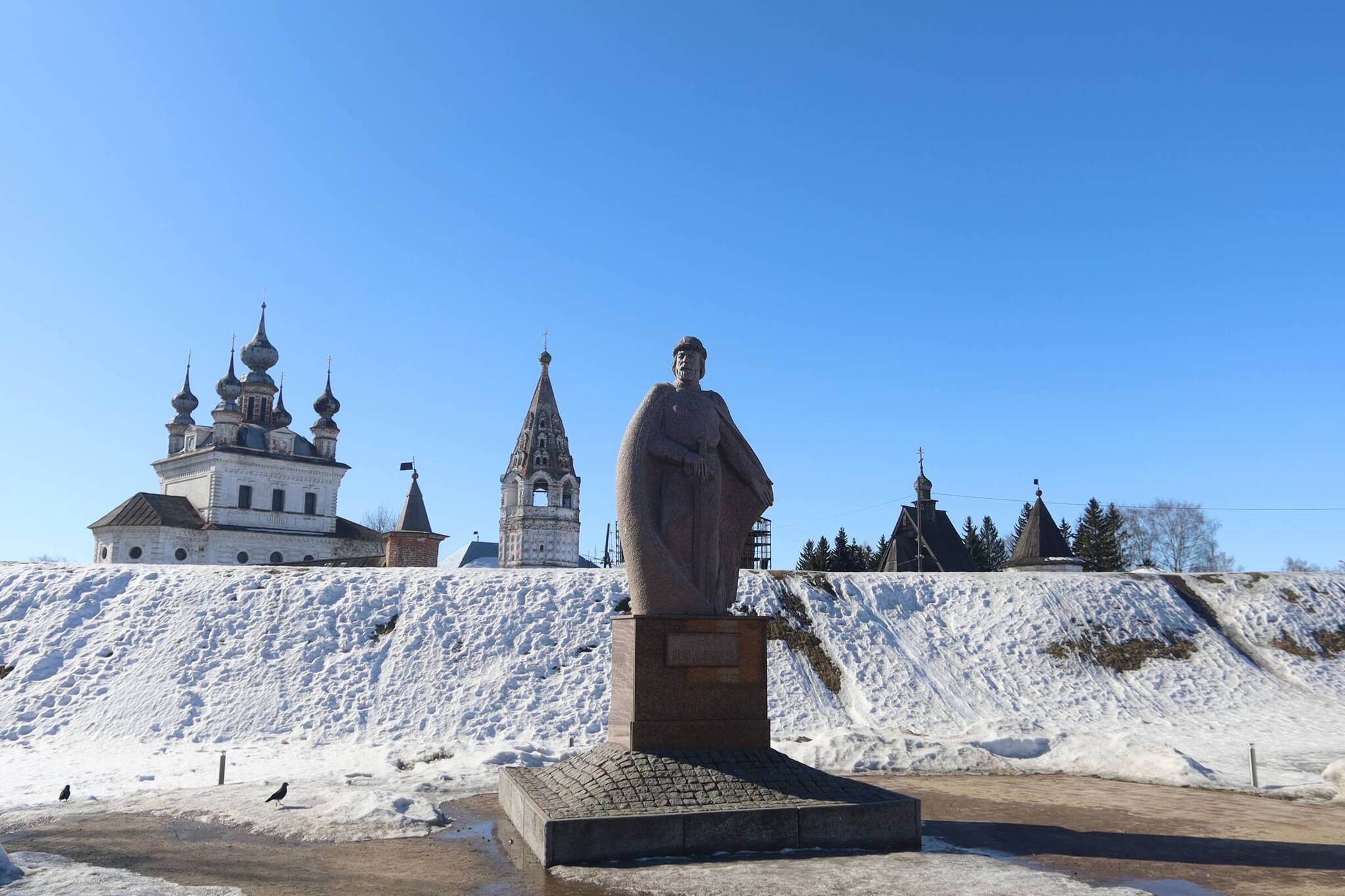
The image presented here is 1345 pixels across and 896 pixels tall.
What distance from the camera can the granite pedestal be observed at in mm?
7602

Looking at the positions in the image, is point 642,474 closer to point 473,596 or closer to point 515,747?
point 515,747

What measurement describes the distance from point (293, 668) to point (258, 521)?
48.5m

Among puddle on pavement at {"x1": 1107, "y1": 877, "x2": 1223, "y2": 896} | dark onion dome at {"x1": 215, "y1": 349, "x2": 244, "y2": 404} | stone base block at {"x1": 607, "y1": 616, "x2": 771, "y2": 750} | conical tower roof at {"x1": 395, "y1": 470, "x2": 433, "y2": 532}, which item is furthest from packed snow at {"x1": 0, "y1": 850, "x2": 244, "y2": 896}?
dark onion dome at {"x1": 215, "y1": 349, "x2": 244, "y2": 404}

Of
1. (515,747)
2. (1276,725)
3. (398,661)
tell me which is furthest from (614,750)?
A: (1276,725)

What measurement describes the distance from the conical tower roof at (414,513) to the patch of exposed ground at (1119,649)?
27.8 m

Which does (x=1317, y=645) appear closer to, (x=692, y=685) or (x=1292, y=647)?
(x=1292, y=647)

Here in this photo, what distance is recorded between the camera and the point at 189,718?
1659cm

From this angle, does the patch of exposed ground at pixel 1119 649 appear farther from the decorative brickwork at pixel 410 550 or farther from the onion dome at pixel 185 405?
the onion dome at pixel 185 405

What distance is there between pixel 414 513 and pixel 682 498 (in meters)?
34.3

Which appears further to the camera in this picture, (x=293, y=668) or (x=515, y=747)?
(x=293, y=668)

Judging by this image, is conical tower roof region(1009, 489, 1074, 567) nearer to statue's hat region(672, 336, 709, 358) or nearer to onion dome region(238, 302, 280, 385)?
statue's hat region(672, 336, 709, 358)

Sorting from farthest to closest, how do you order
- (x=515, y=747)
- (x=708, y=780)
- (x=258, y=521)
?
(x=258, y=521) < (x=515, y=747) < (x=708, y=780)

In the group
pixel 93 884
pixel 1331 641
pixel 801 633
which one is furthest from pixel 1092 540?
pixel 93 884

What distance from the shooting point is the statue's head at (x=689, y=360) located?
10.1m
